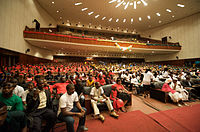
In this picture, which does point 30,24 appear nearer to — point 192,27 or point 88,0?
point 88,0

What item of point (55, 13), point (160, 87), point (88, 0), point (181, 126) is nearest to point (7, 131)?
point (181, 126)

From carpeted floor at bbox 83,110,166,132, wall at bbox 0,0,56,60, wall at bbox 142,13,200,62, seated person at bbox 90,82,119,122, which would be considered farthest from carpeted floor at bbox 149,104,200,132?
wall at bbox 142,13,200,62

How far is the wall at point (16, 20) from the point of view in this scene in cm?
589

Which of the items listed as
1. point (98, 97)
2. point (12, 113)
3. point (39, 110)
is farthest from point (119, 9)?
point (12, 113)

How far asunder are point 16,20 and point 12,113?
9221 mm

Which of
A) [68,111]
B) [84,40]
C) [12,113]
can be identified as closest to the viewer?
[12,113]

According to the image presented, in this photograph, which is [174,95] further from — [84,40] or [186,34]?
[186,34]

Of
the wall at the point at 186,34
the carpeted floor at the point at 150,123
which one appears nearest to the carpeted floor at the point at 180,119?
the carpeted floor at the point at 150,123

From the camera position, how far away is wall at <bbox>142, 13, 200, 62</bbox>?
12.0m

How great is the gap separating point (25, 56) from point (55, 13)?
827 cm

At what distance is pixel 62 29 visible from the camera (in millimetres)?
16812

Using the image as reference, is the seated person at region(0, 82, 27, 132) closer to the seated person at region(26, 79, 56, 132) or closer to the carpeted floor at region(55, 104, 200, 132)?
the seated person at region(26, 79, 56, 132)

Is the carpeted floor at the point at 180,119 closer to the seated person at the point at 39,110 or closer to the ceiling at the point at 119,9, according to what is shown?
the seated person at the point at 39,110

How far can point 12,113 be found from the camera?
1.19 meters
